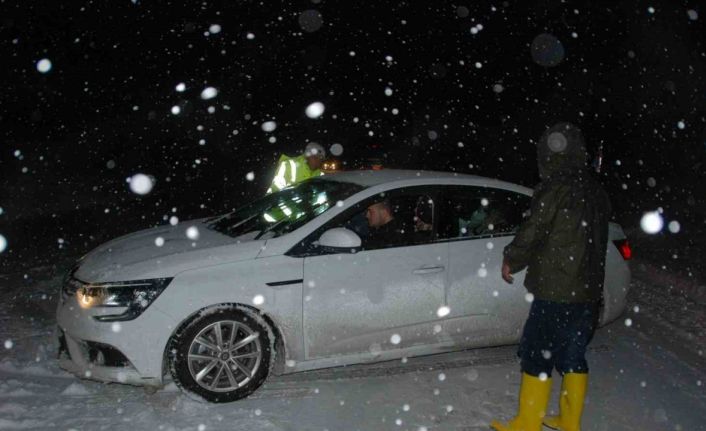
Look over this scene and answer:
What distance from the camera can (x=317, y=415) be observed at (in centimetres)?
400

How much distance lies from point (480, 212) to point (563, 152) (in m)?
1.45

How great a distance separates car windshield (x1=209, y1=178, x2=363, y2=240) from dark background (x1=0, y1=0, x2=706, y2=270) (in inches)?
174

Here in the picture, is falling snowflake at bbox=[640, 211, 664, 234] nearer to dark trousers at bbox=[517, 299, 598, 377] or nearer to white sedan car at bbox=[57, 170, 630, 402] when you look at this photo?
white sedan car at bbox=[57, 170, 630, 402]

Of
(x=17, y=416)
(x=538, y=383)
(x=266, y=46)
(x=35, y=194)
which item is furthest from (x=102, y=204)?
(x=266, y=46)

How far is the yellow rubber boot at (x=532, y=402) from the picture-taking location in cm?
369

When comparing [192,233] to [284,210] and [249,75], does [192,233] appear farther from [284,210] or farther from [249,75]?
[249,75]

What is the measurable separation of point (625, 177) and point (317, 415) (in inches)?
682

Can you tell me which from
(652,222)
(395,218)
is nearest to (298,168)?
(395,218)

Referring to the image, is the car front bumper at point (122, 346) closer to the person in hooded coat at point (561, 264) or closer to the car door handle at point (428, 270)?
the car door handle at point (428, 270)

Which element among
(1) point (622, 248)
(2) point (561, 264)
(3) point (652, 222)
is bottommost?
(3) point (652, 222)

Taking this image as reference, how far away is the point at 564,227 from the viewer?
3.47 m

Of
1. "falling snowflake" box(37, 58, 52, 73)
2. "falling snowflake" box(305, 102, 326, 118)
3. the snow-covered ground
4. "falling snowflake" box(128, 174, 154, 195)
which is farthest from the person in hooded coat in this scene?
"falling snowflake" box(305, 102, 326, 118)

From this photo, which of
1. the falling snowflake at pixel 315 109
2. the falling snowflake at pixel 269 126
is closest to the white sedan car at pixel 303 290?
the falling snowflake at pixel 269 126

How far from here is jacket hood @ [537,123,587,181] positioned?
3.48 m
